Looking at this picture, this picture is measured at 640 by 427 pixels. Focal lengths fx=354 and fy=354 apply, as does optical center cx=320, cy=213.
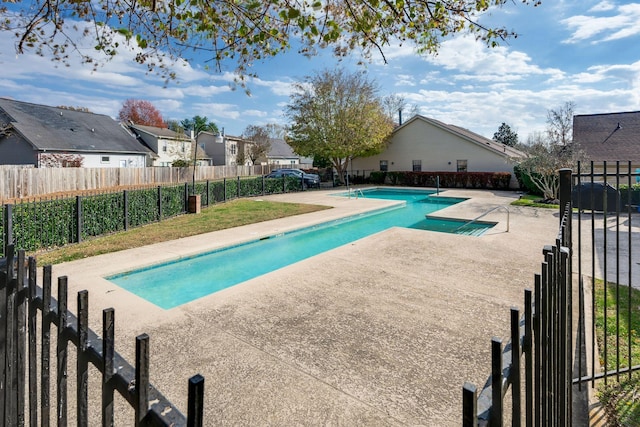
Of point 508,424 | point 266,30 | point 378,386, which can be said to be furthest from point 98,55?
point 508,424

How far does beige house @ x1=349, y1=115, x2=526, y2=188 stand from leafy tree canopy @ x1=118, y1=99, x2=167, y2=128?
4257 centimetres

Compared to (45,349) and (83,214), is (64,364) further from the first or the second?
(83,214)

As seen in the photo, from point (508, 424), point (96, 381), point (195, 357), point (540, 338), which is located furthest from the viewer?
point (195, 357)

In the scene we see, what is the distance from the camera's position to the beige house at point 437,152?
25781 mm

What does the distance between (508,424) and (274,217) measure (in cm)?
1106

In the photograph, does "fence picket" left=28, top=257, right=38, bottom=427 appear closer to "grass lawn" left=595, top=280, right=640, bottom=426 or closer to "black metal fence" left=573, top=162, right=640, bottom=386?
"black metal fence" left=573, top=162, right=640, bottom=386

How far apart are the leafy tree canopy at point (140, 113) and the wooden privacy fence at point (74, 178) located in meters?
33.4

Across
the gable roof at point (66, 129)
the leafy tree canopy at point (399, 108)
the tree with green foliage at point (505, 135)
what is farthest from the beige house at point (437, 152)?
the tree with green foliage at point (505, 135)

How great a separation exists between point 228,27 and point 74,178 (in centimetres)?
2227

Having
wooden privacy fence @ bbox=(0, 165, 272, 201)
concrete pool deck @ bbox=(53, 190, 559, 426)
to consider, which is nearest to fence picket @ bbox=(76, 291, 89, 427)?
concrete pool deck @ bbox=(53, 190, 559, 426)

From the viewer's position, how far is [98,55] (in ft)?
14.4

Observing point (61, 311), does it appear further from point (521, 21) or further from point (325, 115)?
point (325, 115)

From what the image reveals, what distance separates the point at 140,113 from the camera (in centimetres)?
5784

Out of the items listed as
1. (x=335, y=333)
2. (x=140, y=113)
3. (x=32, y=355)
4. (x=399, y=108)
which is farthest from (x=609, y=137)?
(x=140, y=113)
